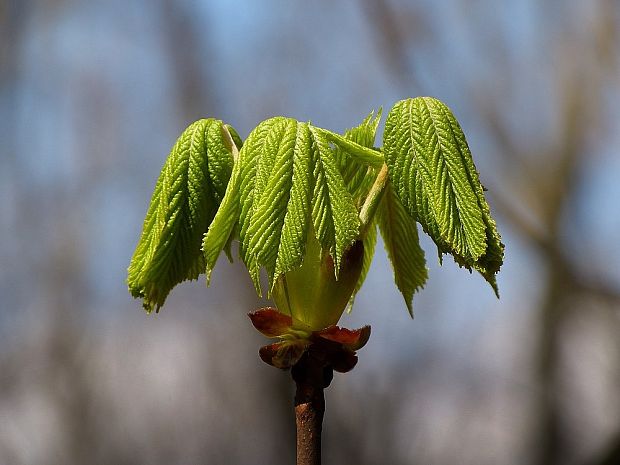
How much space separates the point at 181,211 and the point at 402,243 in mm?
126

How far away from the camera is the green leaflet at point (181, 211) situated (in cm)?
36

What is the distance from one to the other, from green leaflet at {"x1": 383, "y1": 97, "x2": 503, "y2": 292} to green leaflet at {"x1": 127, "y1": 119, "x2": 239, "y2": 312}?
0.30ft

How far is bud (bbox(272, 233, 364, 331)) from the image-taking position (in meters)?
0.36

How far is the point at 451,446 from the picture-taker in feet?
4.00

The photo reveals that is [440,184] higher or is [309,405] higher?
[440,184]

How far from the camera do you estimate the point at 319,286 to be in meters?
0.36

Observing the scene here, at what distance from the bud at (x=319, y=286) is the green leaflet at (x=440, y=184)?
4 cm

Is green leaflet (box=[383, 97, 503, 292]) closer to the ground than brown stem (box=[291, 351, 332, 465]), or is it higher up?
higher up

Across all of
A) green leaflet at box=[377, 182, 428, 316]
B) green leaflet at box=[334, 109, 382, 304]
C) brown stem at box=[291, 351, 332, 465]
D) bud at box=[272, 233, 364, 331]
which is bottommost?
brown stem at box=[291, 351, 332, 465]

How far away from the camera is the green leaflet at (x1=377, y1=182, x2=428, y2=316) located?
1.31 feet

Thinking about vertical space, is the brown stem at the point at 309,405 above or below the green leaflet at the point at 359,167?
below

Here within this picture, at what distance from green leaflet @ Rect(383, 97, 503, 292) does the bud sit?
0.13 ft
